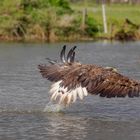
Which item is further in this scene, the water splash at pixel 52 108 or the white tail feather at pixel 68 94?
the water splash at pixel 52 108

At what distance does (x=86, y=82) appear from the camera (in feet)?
45.8

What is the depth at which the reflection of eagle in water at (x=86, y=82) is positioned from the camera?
44.4 ft

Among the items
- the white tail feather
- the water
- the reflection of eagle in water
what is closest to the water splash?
the water

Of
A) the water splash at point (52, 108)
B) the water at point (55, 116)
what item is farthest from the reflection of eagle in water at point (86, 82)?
the water splash at point (52, 108)

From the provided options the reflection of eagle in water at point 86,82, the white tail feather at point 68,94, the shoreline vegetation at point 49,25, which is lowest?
the shoreline vegetation at point 49,25

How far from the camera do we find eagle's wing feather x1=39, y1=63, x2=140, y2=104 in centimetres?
1352

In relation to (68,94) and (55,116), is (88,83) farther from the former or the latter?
(55,116)

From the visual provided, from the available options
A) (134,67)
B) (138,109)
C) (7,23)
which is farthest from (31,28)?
(138,109)

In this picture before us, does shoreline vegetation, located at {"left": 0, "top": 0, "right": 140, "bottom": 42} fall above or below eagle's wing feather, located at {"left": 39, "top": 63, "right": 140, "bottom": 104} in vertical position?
below

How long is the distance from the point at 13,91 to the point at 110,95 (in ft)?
19.7

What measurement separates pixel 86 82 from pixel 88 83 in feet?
0.14

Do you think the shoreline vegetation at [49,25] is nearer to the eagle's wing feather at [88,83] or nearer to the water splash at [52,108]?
the water splash at [52,108]

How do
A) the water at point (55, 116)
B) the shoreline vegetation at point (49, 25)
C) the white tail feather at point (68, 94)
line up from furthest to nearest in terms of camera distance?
the shoreline vegetation at point (49, 25)
the white tail feather at point (68, 94)
the water at point (55, 116)

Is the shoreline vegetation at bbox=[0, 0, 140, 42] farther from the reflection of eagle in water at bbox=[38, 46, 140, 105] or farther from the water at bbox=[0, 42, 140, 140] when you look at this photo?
the reflection of eagle in water at bbox=[38, 46, 140, 105]
